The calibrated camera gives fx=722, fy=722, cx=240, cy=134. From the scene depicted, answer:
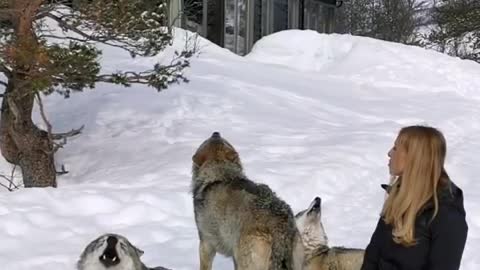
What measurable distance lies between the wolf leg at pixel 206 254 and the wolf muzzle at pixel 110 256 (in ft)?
6.36

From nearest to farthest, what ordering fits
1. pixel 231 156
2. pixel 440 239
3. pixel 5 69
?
pixel 440 239
pixel 231 156
pixel 5 69

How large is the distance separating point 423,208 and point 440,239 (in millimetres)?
167

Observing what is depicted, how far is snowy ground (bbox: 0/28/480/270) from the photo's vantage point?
766cm

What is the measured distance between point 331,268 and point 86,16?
5552mm

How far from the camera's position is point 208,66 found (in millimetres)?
19062

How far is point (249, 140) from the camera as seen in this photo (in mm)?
12508

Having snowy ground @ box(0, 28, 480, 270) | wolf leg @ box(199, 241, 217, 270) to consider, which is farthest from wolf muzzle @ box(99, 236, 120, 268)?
snowy ground @ box(0, 28, 480, 270)

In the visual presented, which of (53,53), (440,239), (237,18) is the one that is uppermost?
(237,18)

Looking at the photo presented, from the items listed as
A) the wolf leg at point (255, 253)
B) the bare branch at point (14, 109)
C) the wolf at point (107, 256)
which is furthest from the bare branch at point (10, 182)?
the wolf at point (107, 256)

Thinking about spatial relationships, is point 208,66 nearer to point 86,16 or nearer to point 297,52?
point 297,52

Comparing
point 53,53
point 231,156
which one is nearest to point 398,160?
point 231,156

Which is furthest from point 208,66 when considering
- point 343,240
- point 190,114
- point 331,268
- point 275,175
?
point 331,268

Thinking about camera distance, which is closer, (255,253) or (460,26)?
(255,253)

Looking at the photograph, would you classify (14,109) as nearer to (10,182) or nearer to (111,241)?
(10,182)
